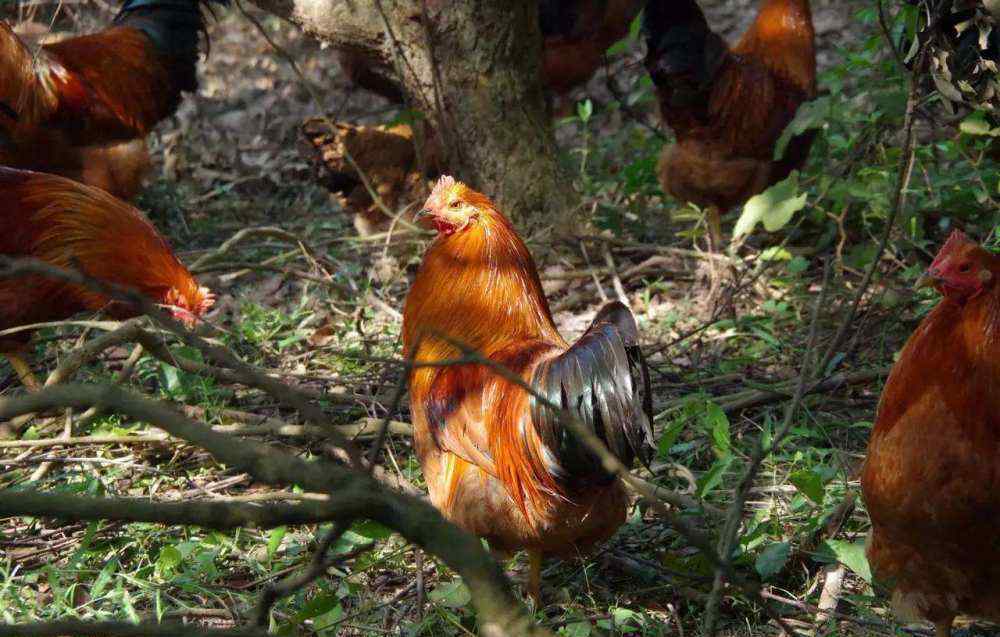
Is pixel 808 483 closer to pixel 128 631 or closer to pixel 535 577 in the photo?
pixel 535 577

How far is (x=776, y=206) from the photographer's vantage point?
4527 millimetres

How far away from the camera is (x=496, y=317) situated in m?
3.34

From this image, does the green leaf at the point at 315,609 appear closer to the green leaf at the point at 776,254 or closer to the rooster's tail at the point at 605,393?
the rooster's tail at the point at 605,393

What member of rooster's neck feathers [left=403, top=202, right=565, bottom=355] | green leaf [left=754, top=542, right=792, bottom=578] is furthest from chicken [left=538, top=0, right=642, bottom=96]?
green leaf [left=754, top=542, right=792, bottom=578]

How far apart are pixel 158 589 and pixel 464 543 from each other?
7.01 feet

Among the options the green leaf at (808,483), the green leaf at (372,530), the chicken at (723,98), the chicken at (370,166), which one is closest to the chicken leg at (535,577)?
the green leaf at (372,530)

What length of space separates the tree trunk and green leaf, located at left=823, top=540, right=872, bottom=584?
3.10 metres

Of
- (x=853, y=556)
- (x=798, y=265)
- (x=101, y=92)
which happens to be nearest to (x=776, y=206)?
(x=798, y=265)

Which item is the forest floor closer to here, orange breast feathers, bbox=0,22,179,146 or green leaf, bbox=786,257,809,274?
green leaf, bbox=786,257,809,274

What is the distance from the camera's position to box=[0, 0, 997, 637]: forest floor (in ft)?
10.2

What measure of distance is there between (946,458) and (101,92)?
5.51 meters

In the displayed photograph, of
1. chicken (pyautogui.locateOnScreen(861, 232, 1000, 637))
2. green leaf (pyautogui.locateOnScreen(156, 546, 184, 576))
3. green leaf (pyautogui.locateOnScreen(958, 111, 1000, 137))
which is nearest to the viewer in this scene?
chicken (pyautogui.locateOnScreen(861, 232, 1000, 637))

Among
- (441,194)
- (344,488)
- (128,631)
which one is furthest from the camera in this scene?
(441,194)

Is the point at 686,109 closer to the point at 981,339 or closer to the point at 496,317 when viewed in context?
the point at 496,317
